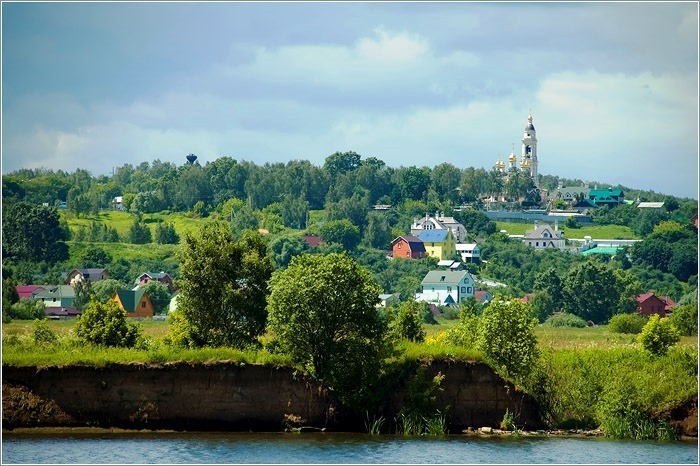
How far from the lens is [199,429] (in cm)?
4288

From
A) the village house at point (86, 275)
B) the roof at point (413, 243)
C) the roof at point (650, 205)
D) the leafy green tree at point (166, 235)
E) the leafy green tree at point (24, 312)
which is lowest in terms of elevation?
the leafy green tree at point (24, 312)

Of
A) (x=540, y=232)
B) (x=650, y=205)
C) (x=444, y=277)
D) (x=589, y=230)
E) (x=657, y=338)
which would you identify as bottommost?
(x=444, y=277)

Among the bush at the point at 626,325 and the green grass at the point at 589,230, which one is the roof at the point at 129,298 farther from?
the green grass at the point at 589,230

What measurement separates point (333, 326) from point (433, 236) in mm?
117054

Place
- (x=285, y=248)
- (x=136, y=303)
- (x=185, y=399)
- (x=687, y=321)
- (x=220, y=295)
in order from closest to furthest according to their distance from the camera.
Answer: (x=185, y=399) < (x=220, y=295) < (x=687, y=321) < (x=136, y=303) < (x=285, y=248)

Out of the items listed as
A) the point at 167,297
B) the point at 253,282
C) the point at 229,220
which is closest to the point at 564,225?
the point at 229,220

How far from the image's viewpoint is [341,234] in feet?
505

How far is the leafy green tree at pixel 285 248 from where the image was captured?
131 metres

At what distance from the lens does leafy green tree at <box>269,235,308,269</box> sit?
5162 inches

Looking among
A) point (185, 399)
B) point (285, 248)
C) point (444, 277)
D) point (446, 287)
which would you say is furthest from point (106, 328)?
point (444, 277)

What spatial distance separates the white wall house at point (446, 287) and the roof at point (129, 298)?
32.7 metres

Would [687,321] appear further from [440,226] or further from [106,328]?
[440,226]

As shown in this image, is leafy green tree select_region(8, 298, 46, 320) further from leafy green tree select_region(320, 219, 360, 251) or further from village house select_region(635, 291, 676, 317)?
leafy green tree select_region(320, 219, 360, 251)

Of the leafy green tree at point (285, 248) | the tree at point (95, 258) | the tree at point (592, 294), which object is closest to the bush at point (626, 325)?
the tree at point (592, 294)
